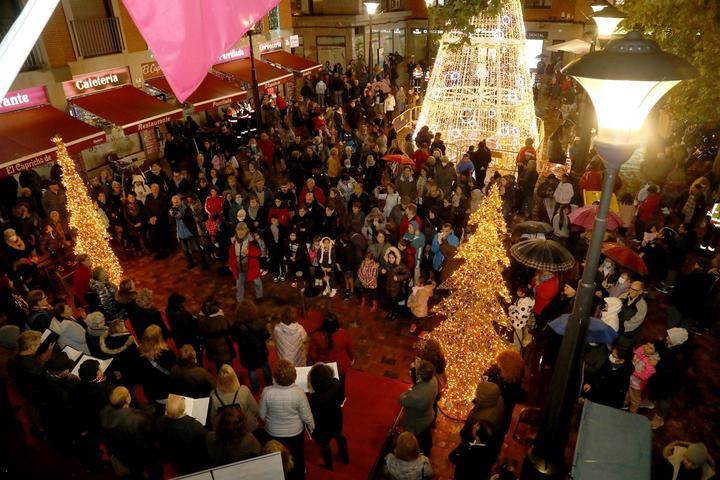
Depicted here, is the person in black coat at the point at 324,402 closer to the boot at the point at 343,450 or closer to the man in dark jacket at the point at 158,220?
the boot at the point at 343,450

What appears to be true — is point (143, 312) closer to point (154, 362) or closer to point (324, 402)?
point (154, 362)

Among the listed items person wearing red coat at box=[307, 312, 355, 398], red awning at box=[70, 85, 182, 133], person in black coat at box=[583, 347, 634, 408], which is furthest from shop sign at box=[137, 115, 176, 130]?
person in black coat at box=[583, 347, 634, 408]

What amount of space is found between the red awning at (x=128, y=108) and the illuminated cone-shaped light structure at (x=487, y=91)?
27.1ft

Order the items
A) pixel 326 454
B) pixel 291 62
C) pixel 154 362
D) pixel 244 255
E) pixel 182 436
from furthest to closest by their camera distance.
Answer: pixel 291 62
pixel 244 255
pixel 154 362
pixel 326 454
pixel 182 436

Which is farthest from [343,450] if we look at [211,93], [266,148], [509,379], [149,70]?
[149,70]

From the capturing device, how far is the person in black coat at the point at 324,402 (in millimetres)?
5051

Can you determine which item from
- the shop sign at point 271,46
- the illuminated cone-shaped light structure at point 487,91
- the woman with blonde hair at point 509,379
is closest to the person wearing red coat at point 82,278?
the woman with blonde hair at point 509,379

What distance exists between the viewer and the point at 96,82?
1542 centimetres

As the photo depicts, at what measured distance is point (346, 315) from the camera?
928 cm

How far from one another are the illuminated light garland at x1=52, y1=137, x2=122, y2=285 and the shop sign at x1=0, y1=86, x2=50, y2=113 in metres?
6.24

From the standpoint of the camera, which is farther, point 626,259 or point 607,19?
point 607,19

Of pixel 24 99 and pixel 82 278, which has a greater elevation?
pixel 24 99

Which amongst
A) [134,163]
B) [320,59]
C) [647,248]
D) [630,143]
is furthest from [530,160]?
[320,59]

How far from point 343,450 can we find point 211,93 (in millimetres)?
15184
